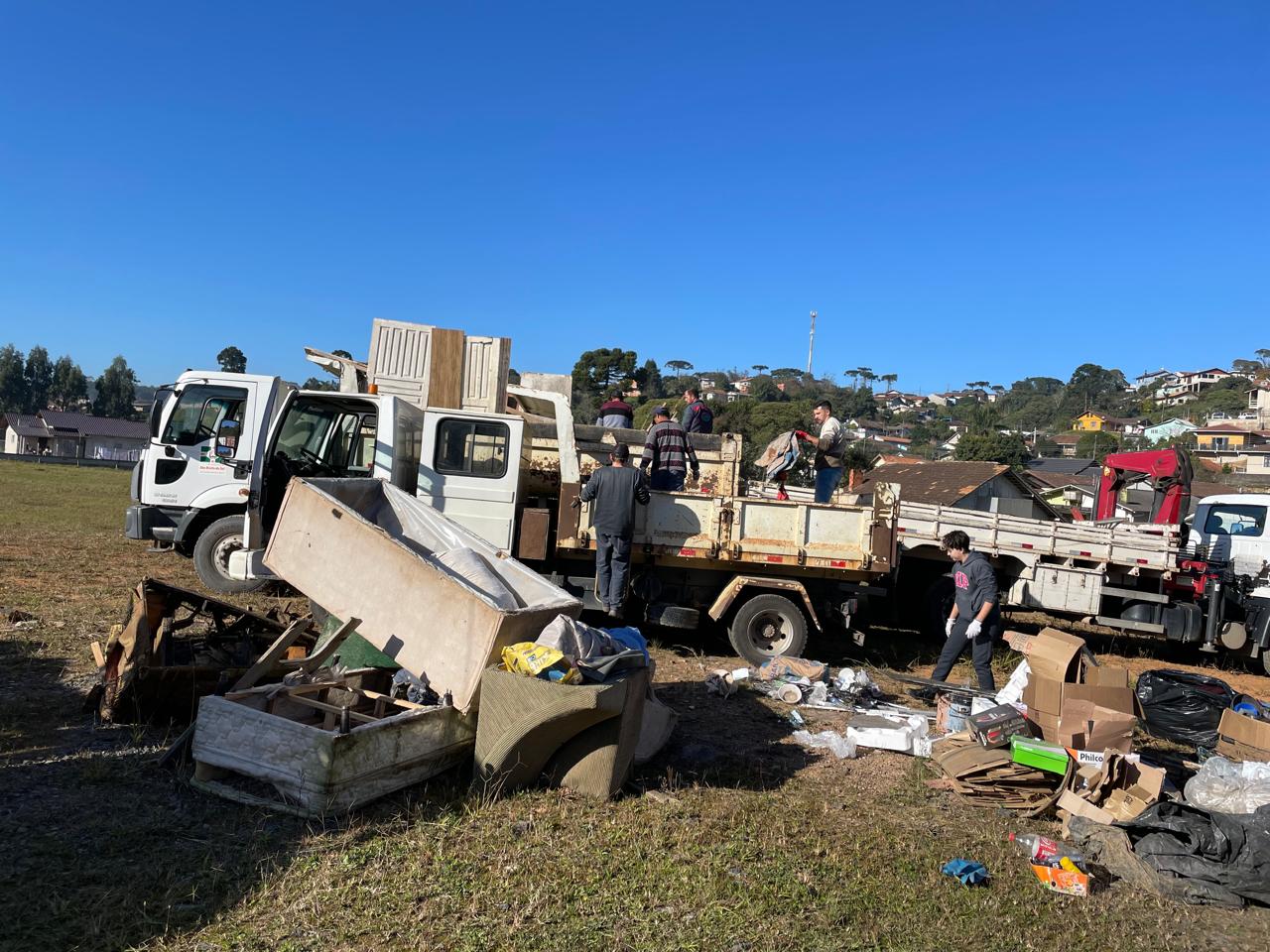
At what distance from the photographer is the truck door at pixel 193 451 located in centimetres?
903

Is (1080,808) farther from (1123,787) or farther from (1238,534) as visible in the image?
(1238,534)

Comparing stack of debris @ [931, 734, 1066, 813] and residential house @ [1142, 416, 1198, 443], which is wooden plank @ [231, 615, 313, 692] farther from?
residential house @ [1142, 416, 1198, 443]

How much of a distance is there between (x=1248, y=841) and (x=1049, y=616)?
919cm

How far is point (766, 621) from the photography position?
8.45 m

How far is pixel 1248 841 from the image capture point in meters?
4.23

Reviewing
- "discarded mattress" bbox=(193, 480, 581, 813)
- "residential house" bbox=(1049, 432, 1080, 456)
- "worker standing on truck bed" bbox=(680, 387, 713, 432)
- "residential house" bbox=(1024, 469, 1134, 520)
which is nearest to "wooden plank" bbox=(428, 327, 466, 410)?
"worker standing on truck bed" bbox=(680, 387, 713, 432)

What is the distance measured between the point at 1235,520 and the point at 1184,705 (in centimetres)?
681

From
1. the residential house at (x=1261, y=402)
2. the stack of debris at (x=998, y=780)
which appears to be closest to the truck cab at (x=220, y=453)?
the stack of debris at (x=998, y=780)

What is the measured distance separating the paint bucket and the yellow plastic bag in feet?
10.2

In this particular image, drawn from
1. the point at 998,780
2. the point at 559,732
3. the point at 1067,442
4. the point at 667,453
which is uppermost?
the point at 1067,442

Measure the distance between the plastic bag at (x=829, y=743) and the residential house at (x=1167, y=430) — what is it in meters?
89.3

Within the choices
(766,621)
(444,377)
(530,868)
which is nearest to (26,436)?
(444,377)

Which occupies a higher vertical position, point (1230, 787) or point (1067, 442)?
point (1067, 442)

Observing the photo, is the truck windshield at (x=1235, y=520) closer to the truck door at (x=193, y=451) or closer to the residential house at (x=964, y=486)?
the residential house at (x=964, y=486)
